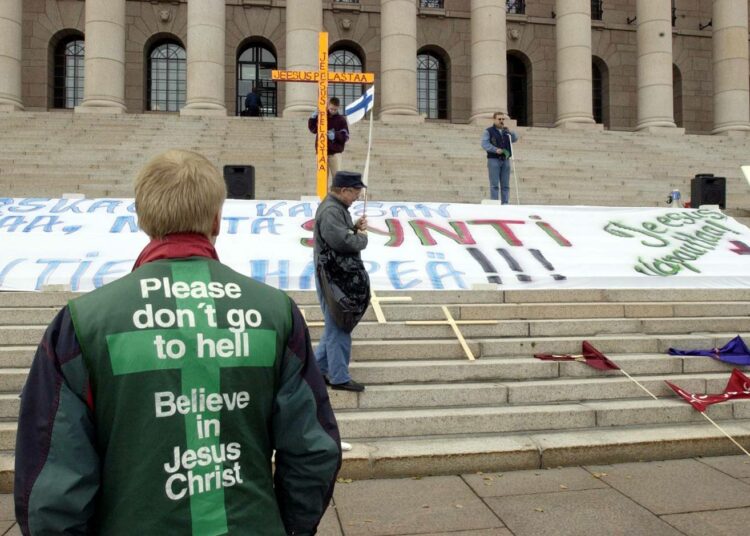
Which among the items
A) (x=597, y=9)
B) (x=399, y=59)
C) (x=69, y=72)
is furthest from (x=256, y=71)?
(x=597, y=9)

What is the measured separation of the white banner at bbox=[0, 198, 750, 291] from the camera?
305 inches

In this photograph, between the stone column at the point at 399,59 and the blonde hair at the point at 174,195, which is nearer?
the blonde hair at the point at 174,195

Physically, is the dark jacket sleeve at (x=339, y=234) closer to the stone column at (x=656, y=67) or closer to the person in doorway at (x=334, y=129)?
the person in doorway at (x=334, y=129)

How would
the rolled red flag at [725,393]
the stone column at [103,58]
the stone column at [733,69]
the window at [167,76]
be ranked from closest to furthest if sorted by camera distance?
the rolled red flag at [725,393], the stone column at [103,58], the stone column at [733,69], the window at [167,76]

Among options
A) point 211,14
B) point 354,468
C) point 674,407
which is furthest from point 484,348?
point 211,14

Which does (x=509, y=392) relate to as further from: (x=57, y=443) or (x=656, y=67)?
(x=656, y=67)

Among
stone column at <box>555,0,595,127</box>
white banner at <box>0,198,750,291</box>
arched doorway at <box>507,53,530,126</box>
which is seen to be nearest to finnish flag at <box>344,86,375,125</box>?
white banner at <box>0,198,750,291</box>

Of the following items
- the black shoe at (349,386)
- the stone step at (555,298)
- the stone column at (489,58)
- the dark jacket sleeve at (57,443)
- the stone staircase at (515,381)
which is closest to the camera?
the dark jacket sleeve at (57,443)

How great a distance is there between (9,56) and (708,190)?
21780 millimetres

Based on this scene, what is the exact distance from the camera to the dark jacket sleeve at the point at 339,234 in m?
4.91

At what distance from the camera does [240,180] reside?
11.3 m

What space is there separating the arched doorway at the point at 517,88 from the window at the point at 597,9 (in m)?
4.45

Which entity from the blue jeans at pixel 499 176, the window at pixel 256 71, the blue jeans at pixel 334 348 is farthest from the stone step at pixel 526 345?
the window at pixel 256 71

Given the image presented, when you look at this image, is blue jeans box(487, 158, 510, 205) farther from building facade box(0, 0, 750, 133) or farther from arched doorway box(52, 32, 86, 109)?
arched doorway box(52, 32, 86, 109)
